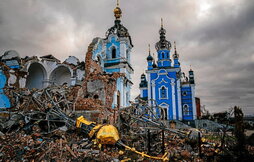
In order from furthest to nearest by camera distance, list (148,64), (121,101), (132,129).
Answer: (148,64) → (121,101) → (132,129)

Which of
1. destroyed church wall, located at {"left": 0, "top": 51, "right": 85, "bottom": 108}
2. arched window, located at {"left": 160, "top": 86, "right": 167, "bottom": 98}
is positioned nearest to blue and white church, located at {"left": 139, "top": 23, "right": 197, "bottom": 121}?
arched window, located at {"left": 160, "top": 86, "right": 167, "bottom": 98}

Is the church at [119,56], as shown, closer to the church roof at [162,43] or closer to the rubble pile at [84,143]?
the church roof at [162,43]

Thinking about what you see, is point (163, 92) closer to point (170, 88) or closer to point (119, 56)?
point (170, 88)

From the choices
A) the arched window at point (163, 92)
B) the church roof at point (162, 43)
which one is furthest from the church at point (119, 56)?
the church roof at point (162, 43)

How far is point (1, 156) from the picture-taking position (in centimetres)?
615

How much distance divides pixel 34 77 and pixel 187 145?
60.4 feet

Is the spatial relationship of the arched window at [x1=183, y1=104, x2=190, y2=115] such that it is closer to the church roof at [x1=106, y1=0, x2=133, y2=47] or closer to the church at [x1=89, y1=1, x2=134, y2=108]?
the church at [x1=89, y1=1, x2=134, y2=108]

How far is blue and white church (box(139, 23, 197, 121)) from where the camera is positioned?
96.0 feet

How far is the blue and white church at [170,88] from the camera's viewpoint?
2925 cm

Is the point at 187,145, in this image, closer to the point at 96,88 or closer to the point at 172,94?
the point at 96,88

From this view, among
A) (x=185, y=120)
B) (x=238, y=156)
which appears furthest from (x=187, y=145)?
(x=185, y=120)

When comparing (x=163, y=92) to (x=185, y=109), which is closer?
(x=185, y=109)

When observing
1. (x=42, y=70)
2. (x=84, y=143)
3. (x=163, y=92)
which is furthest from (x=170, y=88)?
(x=84, y=143)

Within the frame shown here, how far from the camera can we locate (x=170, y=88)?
99.5 feet
